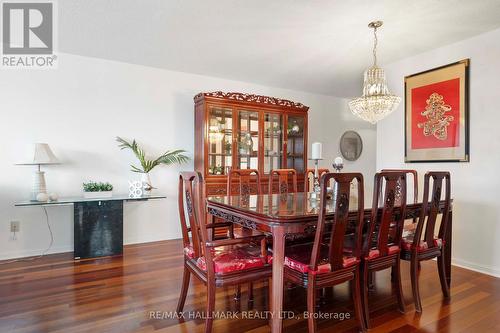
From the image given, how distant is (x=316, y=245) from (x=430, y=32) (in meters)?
2.51

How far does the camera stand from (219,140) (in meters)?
3.98

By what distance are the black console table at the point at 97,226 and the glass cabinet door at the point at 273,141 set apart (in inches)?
74.4

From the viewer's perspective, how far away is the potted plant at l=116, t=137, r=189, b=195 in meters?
3.64

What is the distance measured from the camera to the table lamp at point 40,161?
3.04 m

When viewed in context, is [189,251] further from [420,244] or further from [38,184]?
[38,184]

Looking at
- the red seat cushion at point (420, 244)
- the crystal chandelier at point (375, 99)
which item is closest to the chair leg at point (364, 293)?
the red seat cushion at point (420, 244)

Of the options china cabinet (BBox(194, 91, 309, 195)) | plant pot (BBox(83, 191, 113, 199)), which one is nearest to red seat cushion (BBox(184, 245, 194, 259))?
plant pot (BBox(83, 191, 113, 199))

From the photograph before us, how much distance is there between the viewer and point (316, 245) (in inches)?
63.7

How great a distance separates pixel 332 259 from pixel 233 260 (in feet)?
1.94

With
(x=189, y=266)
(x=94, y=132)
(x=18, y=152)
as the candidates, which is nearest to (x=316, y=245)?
(x=189, y=266)

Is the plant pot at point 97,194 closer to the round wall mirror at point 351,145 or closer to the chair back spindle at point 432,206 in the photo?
the chair back spindle at point 432,206

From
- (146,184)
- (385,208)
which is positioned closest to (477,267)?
(385,208)

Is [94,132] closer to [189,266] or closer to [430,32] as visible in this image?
[189,266]

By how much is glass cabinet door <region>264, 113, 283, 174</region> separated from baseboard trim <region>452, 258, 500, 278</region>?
2.45m
